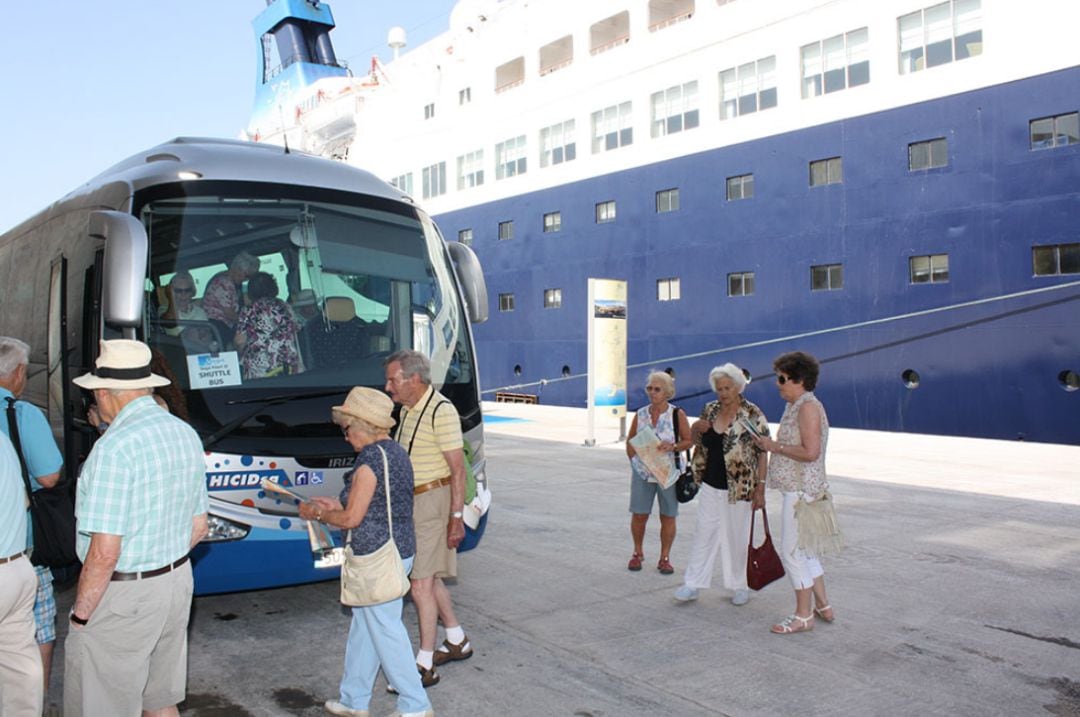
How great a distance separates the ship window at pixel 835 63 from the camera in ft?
51.7

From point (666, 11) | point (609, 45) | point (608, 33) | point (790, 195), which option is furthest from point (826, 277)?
point (608, 33)

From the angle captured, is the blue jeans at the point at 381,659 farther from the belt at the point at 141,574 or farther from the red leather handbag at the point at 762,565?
the red leather handbag at the point at 762,565

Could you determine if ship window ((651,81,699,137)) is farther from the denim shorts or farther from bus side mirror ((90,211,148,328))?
bus side mirror ((90,211,148,328))

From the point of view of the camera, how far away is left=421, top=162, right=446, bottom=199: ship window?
26.0m

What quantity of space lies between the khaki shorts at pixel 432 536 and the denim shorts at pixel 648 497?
7.61 ft

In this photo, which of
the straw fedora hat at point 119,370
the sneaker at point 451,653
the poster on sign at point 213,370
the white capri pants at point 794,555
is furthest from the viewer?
the white capri pants at point 794,555

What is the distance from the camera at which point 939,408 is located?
14289mm

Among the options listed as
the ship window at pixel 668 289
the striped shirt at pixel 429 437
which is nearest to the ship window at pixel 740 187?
the ship window at pixel 668 289

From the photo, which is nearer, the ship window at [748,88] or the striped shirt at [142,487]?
the striped shirt at [142,487]

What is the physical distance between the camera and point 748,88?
1758 cm

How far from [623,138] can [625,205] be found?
162 centimetres

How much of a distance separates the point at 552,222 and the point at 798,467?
17.3 m

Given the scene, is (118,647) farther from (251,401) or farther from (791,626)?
(791,626)

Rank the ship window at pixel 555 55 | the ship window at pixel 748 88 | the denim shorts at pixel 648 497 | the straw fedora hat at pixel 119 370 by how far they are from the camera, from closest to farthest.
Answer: the straw fedora hat at pixel 119 370, the denim shorts at pixel 648 497, the ship window at pixel 748 88, the ship window at pixel 555 55
